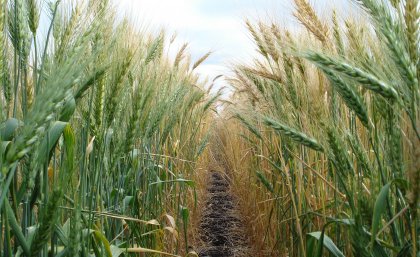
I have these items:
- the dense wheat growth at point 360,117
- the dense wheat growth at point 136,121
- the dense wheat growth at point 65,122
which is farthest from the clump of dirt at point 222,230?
the dense wheat growth at point 65,122

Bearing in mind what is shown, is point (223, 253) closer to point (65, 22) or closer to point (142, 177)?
point (142, 177)

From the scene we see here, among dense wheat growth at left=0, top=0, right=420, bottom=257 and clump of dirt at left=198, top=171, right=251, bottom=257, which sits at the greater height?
dense wheat growth at left=0, top=0, right=420, bottom=257

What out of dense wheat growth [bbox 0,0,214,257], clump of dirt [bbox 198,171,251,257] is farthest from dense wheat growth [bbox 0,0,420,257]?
clump of dirt [bbox 198,171,251,257]

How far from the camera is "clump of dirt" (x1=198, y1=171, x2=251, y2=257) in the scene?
13.9 feet

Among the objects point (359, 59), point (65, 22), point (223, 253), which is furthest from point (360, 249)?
point (223, 253)

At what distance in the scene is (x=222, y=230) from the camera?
505cm

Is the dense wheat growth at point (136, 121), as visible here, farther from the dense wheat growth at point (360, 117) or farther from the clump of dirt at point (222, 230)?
the clump of dirt at point (222, 230)

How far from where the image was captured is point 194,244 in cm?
424

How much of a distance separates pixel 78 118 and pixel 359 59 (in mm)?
1028

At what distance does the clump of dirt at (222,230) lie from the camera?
423cm

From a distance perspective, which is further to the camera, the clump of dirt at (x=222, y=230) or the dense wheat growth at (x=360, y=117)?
the clump of dirt at (x=222, y=230)

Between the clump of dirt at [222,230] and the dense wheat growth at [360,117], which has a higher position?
the dense wheat growth at [360,117]

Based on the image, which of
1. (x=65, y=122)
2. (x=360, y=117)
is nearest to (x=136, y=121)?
(x=65, y=122)

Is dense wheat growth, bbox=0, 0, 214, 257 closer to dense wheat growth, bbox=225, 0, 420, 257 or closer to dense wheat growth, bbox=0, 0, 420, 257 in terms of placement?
dense wheat growth, bbox=0, 0, 420, 257
